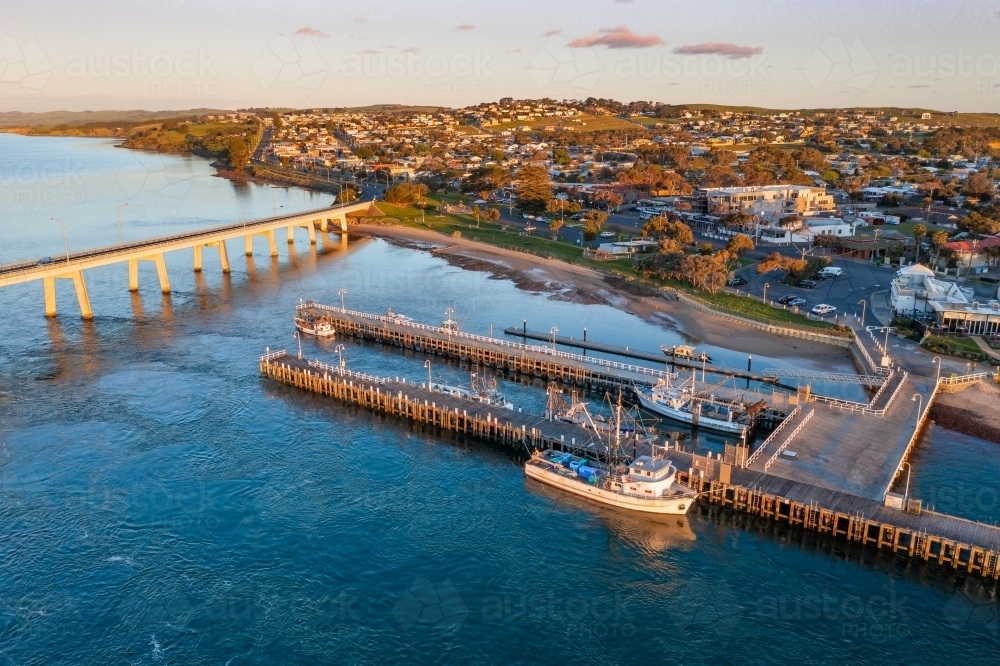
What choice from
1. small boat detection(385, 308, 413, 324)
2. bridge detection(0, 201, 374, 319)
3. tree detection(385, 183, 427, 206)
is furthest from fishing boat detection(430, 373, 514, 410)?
tree detection(385, 183, 427, 206)

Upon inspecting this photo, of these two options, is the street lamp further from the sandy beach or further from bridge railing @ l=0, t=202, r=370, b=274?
bridge railing @ l=0, t=202, r=370, b=274

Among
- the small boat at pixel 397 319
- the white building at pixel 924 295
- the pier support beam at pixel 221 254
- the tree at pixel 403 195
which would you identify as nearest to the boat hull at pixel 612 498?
the small boat at pixel 397 319

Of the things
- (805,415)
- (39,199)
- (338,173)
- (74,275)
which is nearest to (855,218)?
(805,415)

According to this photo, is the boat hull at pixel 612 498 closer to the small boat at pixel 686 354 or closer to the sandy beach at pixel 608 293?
the small boat at pixel 686 354

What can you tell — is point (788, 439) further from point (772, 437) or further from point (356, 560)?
point (356, 560)

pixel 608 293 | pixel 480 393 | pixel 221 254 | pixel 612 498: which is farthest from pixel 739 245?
pixel 221 254
